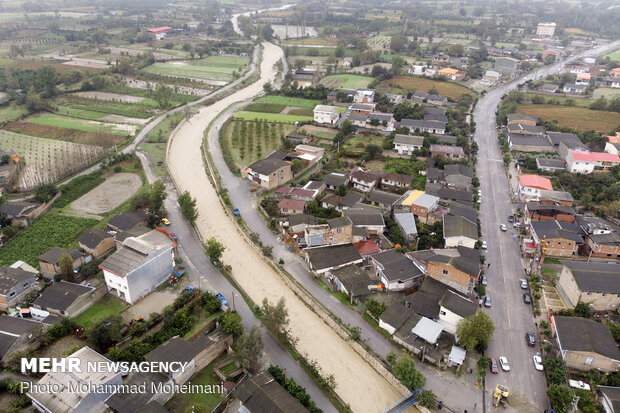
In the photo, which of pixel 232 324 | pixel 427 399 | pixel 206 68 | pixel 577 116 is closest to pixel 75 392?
pixel 232 324

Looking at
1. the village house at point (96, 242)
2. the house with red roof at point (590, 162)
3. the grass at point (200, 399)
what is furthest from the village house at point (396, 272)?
the house with red roof at point (590, 162)

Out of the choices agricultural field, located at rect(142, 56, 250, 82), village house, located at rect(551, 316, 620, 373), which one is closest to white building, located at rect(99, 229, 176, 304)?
village house, located at rect(551, 316, 620, 373)

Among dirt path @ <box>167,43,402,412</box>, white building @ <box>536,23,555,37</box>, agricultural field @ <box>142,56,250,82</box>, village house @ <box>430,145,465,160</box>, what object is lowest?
dirt path @ <box>167,43,402,412</box>

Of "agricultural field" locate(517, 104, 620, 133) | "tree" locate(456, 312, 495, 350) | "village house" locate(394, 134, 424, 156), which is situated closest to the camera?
"tree" locate(456, 312, 495, 350)

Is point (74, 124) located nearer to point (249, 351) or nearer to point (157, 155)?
point (157, 155)

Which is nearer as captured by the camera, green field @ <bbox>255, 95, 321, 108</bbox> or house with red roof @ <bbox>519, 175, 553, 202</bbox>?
house with red roof @ <bbox>519, 175, 553, 202</bbox>

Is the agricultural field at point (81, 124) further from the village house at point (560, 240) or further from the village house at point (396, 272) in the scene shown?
the village house at point (560, 240)

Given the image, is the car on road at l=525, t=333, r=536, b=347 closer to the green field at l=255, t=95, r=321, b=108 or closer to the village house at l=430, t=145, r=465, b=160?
the village house at l=430, t=145, r=465, b=160
